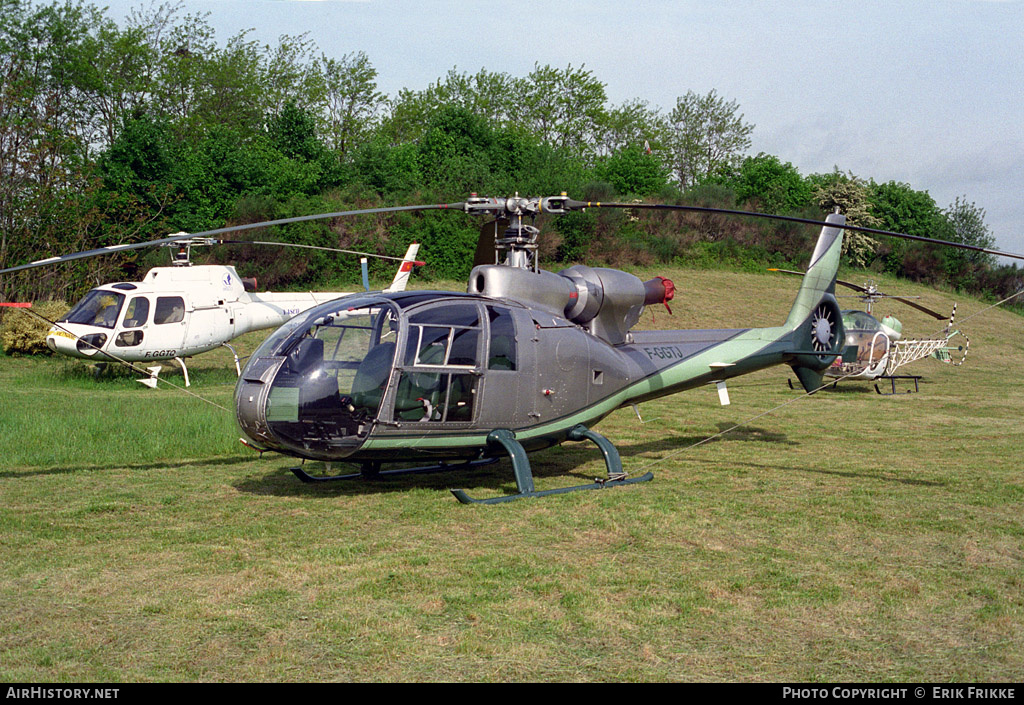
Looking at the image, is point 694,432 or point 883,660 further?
point 694,432

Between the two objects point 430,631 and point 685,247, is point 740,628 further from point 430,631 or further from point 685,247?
point 685,247

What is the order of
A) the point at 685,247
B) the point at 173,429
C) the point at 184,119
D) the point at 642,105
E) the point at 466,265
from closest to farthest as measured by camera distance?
the point at 173,429 < the point at 466,265 < the point at 685,247 < the point at 184,119 < the point at 642,105

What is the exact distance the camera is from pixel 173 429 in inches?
464

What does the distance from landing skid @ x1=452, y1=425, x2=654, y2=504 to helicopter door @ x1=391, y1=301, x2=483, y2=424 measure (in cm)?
47

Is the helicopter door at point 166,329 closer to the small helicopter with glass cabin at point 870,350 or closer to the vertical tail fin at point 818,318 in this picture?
the vertical tail fin at point 818,318

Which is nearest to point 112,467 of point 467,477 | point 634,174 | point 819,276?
point 467,477

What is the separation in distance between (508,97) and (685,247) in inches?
850

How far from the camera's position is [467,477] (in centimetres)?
971

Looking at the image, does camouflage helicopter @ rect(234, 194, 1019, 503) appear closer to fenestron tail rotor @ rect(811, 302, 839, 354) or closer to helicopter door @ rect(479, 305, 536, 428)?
helicopter door @ rect(479, 305, 536, 428)

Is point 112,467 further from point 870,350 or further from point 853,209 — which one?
point 853,209

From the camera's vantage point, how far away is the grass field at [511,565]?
4590 mm

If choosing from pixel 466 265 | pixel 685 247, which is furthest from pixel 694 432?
pixel 685 247

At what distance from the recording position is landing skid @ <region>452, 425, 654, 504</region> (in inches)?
324
